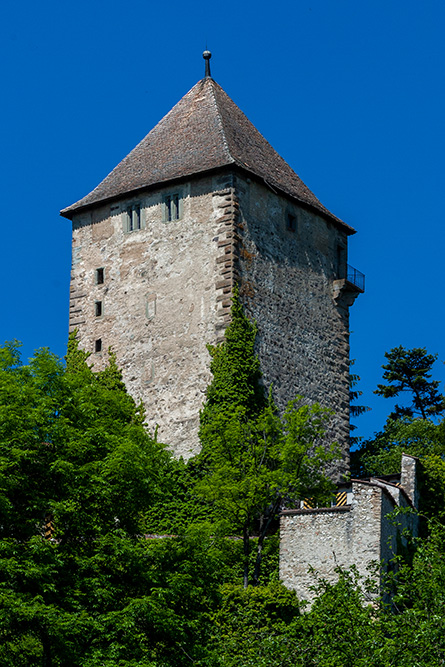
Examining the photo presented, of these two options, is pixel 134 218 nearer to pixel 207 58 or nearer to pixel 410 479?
pixel 207 58

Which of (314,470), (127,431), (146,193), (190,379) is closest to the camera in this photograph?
(127,431)

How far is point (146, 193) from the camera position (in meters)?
45.5

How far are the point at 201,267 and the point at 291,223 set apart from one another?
3944 mm

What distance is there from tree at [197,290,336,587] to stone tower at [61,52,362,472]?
87cm

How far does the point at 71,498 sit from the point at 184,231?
49.3ft

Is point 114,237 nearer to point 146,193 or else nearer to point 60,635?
point 146,193

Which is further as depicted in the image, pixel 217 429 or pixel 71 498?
pixel 217 429

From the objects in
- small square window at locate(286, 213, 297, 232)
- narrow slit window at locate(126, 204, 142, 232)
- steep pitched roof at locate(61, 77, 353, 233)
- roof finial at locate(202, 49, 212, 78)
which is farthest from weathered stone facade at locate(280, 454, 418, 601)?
roof finial at locate(202, 49, 212, 78)

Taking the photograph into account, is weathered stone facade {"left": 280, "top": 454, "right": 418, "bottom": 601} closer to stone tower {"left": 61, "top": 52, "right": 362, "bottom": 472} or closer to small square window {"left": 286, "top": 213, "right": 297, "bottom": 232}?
stone tower {"left": 61, "top": 52, "right": 362, "bottom": 472}

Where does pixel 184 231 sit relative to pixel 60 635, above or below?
above

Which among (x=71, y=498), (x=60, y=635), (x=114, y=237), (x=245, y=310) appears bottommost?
(x=60, y=635)

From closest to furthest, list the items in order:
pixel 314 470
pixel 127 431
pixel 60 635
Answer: pixel 60 635 → pixel 127 431 → pixel 314 470

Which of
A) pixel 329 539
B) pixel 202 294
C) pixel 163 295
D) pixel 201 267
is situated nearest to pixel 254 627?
pixel 329 539

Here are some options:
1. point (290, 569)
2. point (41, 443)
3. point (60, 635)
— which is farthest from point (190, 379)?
point (60, 635)
